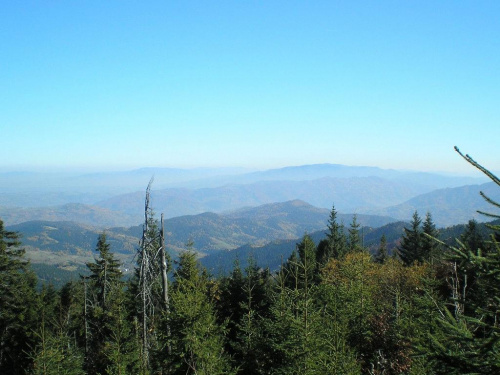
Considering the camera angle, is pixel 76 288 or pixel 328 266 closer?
pixel 328 266

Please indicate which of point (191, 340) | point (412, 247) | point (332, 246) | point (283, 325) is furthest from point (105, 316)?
point (412, 247)

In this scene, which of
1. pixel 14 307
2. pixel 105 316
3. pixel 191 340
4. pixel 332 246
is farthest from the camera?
pixel 332 246

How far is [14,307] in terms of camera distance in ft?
97.7

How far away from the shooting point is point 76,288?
44.8m

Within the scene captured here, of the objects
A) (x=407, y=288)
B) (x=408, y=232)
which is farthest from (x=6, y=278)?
(x=408, y=232)

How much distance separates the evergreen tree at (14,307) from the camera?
90.7 ft

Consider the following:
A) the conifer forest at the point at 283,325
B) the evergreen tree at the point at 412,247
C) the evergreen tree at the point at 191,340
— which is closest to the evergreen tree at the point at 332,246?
the evergreen tree at the point at 412,247

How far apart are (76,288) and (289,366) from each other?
39.6 meters

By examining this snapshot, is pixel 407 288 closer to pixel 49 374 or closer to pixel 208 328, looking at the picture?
pixel 208 328

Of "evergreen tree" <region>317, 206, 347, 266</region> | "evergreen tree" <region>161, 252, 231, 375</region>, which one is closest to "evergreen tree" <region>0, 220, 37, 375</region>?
"evergreen tree" <region>161, 252, 231, 375</region>

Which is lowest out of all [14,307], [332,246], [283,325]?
[14,307]

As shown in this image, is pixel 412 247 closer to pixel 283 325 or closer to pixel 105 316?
pixel 283 325

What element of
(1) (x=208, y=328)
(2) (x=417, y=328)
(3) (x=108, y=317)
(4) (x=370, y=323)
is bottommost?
(3) (x=108, y=317)

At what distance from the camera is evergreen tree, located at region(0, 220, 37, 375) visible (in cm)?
2766
